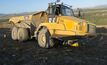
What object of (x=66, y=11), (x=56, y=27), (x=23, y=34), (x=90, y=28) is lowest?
(x=23, y=34)

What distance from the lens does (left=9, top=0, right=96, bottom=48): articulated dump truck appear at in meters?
13.4

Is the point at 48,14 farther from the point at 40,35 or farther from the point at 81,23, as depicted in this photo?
the point at 81,23

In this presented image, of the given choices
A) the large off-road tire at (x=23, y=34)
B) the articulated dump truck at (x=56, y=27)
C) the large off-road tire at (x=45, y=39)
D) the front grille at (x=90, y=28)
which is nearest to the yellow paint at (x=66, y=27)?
the articulated dump truck at (x=56, y=27)

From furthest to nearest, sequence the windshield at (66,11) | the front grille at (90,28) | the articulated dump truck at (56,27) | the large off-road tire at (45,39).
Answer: the windshield at (66,11) → the large off-road tire at (45,39) → the front grille at (90,28) → the articulated dump truck at (56,27)

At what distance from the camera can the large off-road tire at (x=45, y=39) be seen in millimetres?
14148

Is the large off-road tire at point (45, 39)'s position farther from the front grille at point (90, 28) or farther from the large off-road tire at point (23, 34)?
the large off-road tire at point (23, 34)

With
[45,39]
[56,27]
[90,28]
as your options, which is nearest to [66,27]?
[56,27]

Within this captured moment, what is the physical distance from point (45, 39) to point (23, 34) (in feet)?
9.84

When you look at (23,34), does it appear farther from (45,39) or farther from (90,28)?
(90,28)

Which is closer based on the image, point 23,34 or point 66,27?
point 66,27

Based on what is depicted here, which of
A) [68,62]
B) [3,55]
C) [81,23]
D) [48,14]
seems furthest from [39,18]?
[68,62]

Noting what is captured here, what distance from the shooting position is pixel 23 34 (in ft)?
55.3

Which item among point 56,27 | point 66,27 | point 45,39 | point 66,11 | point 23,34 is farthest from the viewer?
point 23,34

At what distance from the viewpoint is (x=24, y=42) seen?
56.7 feet
